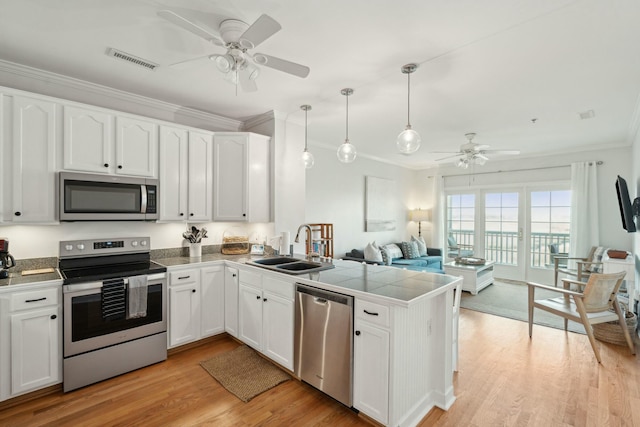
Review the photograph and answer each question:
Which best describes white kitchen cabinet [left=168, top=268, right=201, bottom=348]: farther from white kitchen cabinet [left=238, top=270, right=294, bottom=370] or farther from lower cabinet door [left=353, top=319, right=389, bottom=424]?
lower cabinet door [left=353, top=319, right=389, bottom=424]

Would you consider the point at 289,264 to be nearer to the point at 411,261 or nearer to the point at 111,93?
the point at 111,93

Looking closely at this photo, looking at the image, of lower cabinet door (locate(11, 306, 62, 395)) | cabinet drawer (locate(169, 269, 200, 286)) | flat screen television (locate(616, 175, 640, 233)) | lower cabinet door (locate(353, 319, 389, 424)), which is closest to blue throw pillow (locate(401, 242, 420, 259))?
flat screen television (locate(616, 175, 640, 233))

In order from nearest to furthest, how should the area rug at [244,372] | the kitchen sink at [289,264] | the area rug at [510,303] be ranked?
the area rug at [244,372] → the kitchen sink at [289,264] → the area rug at [510,303]

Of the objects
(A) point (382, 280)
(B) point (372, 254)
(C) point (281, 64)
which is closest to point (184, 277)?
(A) point (382, 280)

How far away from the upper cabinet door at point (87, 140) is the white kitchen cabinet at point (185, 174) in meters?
0.48

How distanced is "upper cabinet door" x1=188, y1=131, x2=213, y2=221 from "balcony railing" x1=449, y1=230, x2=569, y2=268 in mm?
6065

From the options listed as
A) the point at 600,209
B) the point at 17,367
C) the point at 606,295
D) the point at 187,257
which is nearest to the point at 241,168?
the point at 187,257

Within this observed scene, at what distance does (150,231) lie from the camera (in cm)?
335

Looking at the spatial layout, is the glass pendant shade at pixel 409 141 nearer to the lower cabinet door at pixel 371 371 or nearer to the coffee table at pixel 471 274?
the lower cabinet door at pixel 371 371

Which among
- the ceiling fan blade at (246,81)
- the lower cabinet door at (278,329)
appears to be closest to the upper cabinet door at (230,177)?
the lower cabinet door at (278,329)

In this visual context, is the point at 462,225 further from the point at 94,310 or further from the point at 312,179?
the point at 94,310

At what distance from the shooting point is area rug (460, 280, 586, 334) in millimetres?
3984

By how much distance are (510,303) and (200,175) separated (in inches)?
197

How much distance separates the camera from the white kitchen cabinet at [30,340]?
7.04 feet
